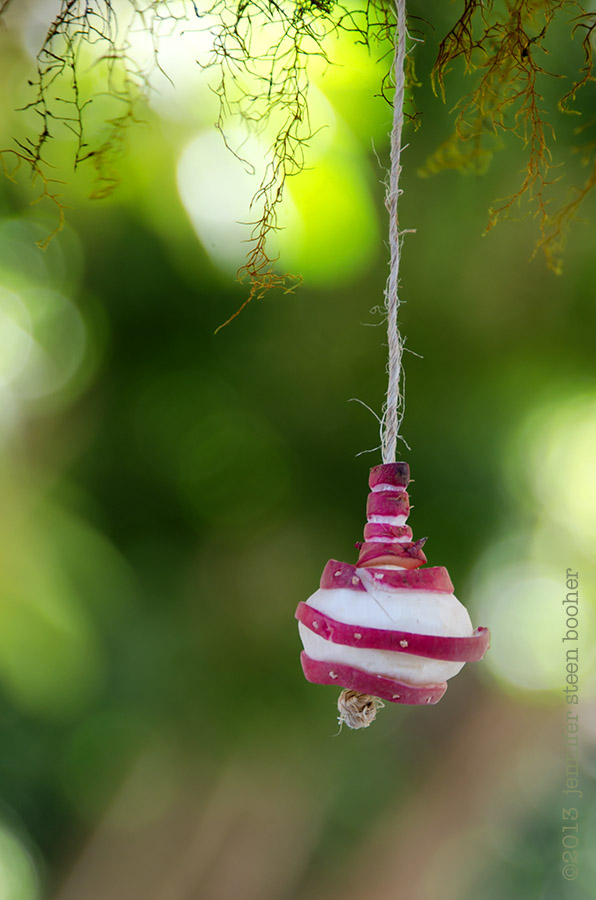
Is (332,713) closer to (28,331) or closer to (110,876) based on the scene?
(110,876)

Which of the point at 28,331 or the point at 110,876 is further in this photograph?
the point at 110,876

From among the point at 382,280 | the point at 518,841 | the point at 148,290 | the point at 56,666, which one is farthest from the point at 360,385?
the point at 518,841

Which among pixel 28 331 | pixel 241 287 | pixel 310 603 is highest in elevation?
pixel 241 287

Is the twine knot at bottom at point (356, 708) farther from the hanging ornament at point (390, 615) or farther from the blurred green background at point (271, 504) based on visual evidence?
the blurred green background at point (271, 504)

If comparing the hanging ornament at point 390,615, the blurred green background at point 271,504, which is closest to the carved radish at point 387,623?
the hanging ornament at point 390,615

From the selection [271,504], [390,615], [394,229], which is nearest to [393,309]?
[394,229]

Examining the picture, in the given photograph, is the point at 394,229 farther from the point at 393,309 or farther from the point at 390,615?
the point at 390,615

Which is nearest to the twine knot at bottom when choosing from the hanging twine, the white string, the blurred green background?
the hanging twine

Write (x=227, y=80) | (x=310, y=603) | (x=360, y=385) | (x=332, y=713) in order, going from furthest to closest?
(x=332, y=713), (x=360, y=385), (x=227, y=80), (x=310, y=603)
